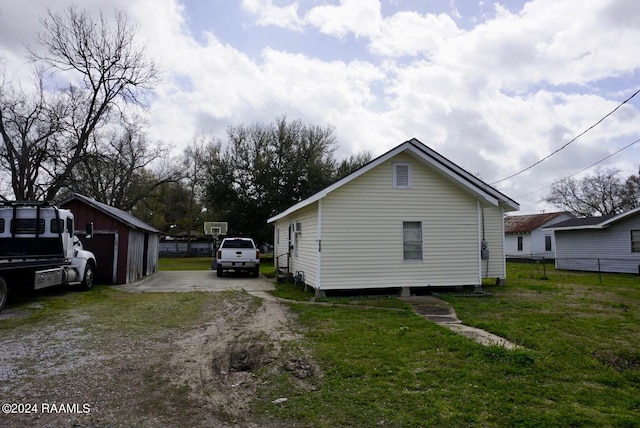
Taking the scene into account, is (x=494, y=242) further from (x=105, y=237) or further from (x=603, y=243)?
(x=105, y=237)

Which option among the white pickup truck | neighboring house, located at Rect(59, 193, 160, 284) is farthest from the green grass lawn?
the white pickup truck

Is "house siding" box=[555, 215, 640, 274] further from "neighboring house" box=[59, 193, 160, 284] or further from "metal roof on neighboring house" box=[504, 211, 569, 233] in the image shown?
"neighboring house" box=[59, 193, 160, 284]

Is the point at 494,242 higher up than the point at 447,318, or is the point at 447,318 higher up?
the point at 494,242

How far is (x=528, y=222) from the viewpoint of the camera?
36969mm

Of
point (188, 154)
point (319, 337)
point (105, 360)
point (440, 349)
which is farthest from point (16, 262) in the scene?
point (188, 154)

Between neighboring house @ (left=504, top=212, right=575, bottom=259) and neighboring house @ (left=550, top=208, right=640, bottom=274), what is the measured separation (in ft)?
19.4

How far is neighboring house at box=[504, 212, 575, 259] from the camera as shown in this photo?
3388 cm

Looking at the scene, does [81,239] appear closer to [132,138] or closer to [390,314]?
[390,314]

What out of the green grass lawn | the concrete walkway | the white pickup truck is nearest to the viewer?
the green grass lawn

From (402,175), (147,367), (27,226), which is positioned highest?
(402,175)

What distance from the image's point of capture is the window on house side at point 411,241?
12.8 metres

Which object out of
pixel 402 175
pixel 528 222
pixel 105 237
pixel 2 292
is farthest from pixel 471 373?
pixel 528 222

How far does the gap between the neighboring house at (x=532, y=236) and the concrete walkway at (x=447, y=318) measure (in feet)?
77.7

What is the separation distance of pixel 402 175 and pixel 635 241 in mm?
17258
